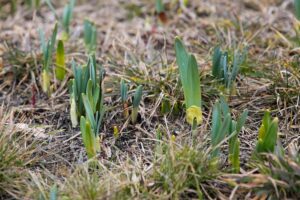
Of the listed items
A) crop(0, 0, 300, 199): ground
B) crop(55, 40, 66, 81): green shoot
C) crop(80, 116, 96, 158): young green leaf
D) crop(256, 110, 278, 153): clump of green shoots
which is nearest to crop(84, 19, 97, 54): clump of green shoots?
crop(0, 0, 300, 199): ground

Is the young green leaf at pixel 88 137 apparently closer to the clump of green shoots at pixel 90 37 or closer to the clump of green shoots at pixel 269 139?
the clump of green shoots at pixel 269 139

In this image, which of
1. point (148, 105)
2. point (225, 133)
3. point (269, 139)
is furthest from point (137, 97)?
point (269, 139)

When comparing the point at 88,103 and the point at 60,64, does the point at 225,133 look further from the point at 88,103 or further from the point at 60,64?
the point at 60,64

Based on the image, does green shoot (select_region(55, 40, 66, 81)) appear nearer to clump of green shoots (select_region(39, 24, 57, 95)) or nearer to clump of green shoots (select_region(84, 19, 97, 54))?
clump of green shoots (select_region(39, 24, 57, 95))

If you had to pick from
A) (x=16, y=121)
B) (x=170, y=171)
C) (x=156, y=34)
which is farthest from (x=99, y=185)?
(x=156, y=34)

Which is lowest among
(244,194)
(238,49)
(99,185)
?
(244,194)

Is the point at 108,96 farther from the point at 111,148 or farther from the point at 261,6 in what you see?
the point at 261,6
